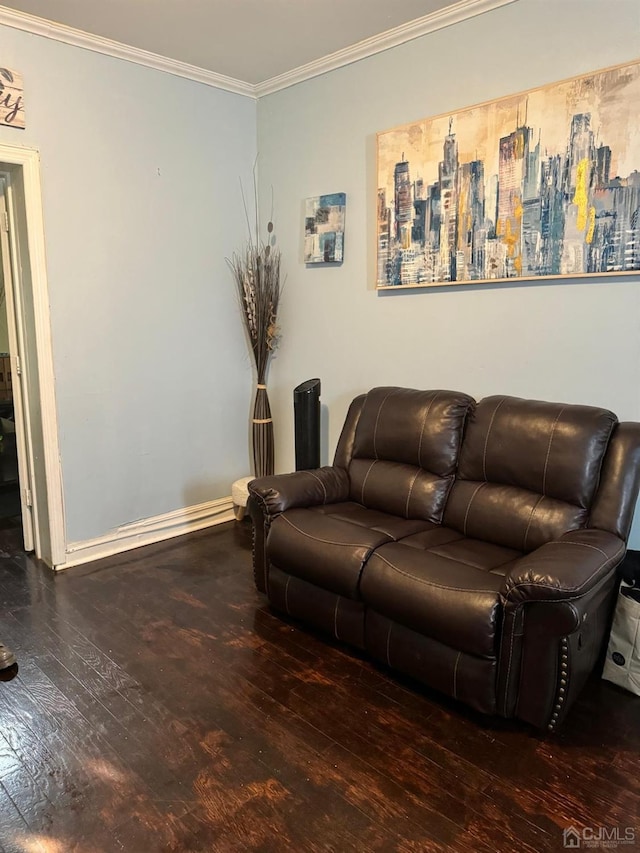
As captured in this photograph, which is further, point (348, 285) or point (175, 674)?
point (348, 285)

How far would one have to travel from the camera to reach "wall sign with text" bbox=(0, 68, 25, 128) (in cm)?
286

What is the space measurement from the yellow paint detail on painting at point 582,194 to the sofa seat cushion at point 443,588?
1386 millimetres

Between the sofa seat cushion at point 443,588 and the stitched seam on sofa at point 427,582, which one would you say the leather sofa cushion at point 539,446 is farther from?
the stitched seam on sofa at point 427,582

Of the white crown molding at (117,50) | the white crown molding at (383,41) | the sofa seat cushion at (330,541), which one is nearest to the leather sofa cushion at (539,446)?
the sofa seat cushion at (330,541)

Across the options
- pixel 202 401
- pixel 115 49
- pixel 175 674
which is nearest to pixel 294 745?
pixel 175 674

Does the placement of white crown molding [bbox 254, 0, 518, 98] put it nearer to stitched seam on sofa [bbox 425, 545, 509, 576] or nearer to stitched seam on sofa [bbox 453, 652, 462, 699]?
stitched seam on sofa [bbox 425, 545, 509, 576]

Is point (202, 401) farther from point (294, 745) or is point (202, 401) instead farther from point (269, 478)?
point (294, 745)

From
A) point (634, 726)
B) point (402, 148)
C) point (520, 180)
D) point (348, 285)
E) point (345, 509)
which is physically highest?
point (402, 148)

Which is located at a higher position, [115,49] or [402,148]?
[115,49]

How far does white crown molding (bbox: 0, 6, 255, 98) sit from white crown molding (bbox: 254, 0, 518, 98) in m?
0.21

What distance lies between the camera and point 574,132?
2.53 m

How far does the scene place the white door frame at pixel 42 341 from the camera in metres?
2.98

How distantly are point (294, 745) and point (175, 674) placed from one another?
610 mm

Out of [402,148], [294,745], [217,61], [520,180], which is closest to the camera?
[294,745]
